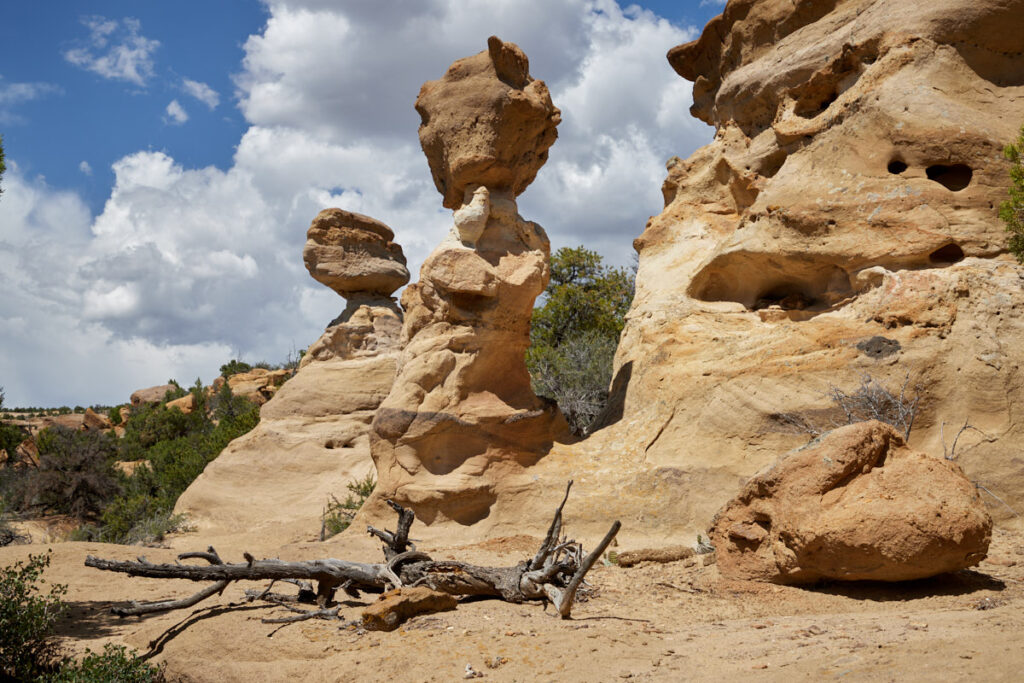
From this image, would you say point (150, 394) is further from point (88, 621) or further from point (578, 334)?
point (88, 621)

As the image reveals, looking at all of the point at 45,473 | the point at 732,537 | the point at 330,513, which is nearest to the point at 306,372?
the point at 330,513

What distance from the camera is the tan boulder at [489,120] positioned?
32.4ft

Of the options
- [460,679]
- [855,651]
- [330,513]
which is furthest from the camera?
[330,513]

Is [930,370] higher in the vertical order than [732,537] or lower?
higher

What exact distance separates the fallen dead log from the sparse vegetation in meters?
6.99

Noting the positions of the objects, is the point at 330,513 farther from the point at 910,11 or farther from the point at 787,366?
the point at 910,11

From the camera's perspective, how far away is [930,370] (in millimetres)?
7199

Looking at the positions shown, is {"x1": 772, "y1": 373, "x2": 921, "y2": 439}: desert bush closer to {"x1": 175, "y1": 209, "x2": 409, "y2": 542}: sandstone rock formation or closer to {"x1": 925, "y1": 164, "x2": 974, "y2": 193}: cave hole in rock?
{"x1": 925, "y1": 164, "x2": 974, "y2": 193}: cave hole in rock

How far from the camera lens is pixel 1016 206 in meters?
7.36

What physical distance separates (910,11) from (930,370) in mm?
4231

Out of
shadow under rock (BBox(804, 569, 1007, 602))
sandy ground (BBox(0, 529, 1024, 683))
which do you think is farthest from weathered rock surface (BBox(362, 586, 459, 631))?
shadow under rock (BBox(804, 569, 1007, 602))

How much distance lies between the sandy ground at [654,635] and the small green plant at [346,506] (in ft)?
12.5

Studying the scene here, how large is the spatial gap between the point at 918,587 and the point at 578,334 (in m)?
12.5

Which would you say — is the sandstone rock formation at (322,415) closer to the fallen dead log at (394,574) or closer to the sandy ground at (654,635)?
the fallen dead log at (394,574)
